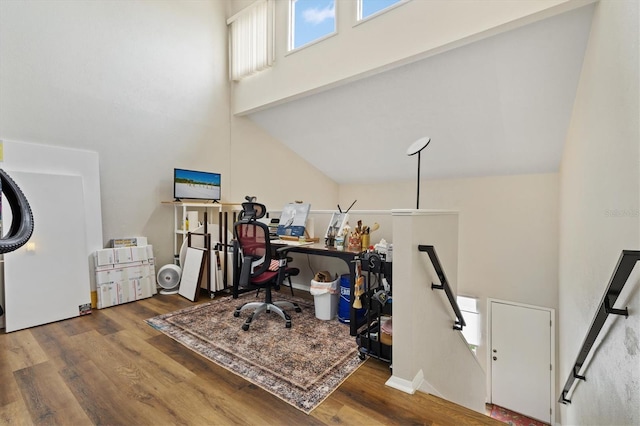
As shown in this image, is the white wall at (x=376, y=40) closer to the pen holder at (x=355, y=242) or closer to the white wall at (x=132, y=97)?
the white wall at (x=132, y=97)

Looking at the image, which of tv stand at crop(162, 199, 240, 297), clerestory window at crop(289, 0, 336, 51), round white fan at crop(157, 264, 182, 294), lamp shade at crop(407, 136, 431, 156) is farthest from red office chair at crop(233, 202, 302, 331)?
clerestory window at crop(289, 0, 336, 51)

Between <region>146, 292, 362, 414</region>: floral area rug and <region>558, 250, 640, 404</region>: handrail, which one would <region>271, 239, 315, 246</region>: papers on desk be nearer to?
<region>146, 292, 362, 414</region>: floral area rug

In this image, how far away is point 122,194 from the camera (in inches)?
153

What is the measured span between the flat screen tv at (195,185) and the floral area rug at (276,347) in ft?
5.42

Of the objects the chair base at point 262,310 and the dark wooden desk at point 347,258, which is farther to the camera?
the chair base at point 262,310

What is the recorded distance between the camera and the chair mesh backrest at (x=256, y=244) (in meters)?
2.82

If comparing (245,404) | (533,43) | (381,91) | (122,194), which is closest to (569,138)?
(533,43)

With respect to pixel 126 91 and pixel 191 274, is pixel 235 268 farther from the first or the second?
pixel 126 91

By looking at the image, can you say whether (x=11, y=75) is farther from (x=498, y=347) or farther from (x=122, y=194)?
(x=498, y=347)

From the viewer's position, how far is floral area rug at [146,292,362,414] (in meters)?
1.99

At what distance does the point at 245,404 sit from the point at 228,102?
4.69m

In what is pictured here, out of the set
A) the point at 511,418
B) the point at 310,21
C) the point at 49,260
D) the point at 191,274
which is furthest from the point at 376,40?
the point at 511,418

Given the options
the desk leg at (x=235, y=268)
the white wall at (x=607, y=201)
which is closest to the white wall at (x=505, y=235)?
the white wall at (x=607, y=201)

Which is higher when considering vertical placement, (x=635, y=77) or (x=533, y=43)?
(x=533, y=43)
